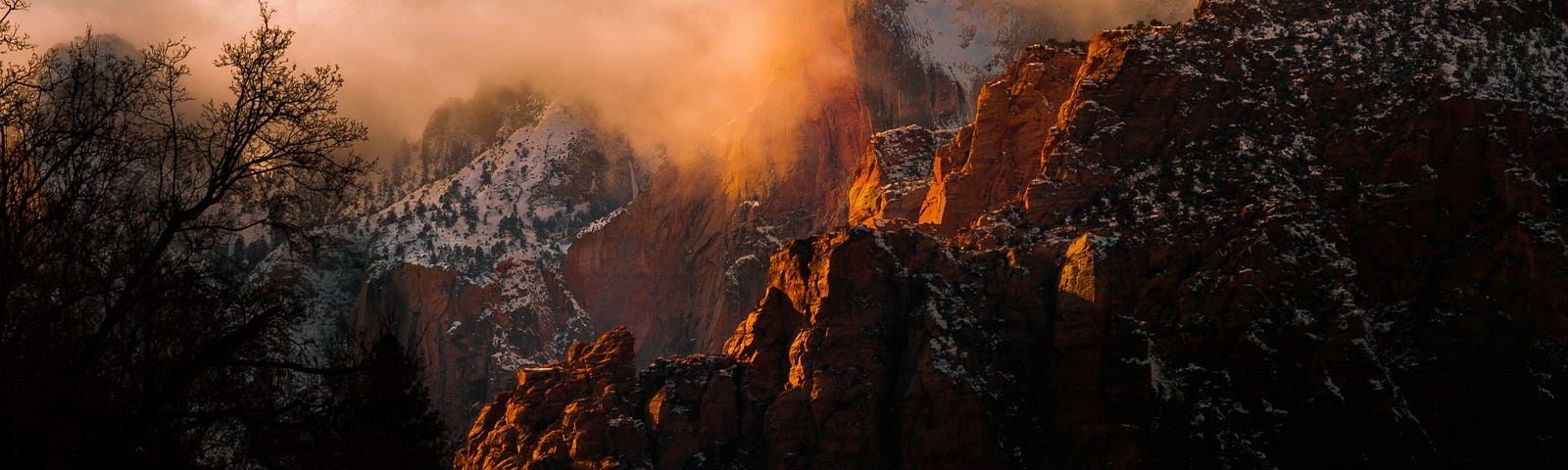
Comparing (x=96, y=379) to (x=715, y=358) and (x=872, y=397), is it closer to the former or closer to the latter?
(x=872, y=397)

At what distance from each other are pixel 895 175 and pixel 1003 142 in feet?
86.9

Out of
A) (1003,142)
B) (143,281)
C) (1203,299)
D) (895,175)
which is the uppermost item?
(895,175)

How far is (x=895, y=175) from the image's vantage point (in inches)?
6339

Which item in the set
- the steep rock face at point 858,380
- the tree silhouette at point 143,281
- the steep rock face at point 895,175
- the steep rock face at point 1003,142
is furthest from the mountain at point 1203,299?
the tree silhouette at point 143,281

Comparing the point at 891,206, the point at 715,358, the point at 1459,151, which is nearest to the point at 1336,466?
the point at 1459,151

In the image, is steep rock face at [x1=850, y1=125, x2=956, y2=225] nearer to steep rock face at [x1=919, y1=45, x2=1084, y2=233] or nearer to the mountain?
steep rock face at [x1=919, y1=45, x2=1084, y2=233]

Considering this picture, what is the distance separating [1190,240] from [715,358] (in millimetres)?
36547

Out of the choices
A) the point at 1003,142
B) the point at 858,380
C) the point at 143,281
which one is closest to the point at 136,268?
the point at 143,281

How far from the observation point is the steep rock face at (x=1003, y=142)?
438 ft

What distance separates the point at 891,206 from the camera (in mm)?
153500

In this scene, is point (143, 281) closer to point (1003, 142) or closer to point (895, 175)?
point (1003, 142)

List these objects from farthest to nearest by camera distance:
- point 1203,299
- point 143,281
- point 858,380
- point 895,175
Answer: point 895,175
point 858,380
point 1203,299
point 143,281

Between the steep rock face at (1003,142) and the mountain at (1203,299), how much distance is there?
1287mm

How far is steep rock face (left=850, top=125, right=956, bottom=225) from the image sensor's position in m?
153
